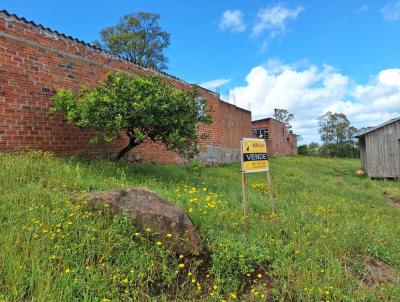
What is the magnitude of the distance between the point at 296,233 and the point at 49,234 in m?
3.17

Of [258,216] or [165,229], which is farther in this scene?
[258,216]

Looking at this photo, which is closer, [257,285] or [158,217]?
[257,285]

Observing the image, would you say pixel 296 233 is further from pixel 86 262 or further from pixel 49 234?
pixel 49 234

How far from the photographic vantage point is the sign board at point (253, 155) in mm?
4902

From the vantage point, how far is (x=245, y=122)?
1947 centimetres

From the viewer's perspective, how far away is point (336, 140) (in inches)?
1812

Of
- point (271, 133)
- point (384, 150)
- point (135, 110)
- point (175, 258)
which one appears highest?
point (271, 133)

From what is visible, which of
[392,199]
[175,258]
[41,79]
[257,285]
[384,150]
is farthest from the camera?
[384,150]

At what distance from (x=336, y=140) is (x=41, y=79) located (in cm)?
4677

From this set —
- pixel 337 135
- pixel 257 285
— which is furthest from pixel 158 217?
pixel 337 135

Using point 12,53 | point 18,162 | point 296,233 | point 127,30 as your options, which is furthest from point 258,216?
point 127,30

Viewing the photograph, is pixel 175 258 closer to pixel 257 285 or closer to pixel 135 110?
pixel 257 285

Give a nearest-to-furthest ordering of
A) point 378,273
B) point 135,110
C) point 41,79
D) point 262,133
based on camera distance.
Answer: point 378,273
point 135,110
point 41,79
point 262,133

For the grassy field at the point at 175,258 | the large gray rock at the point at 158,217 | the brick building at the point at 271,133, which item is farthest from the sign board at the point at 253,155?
the brick building at the point at 271,133
